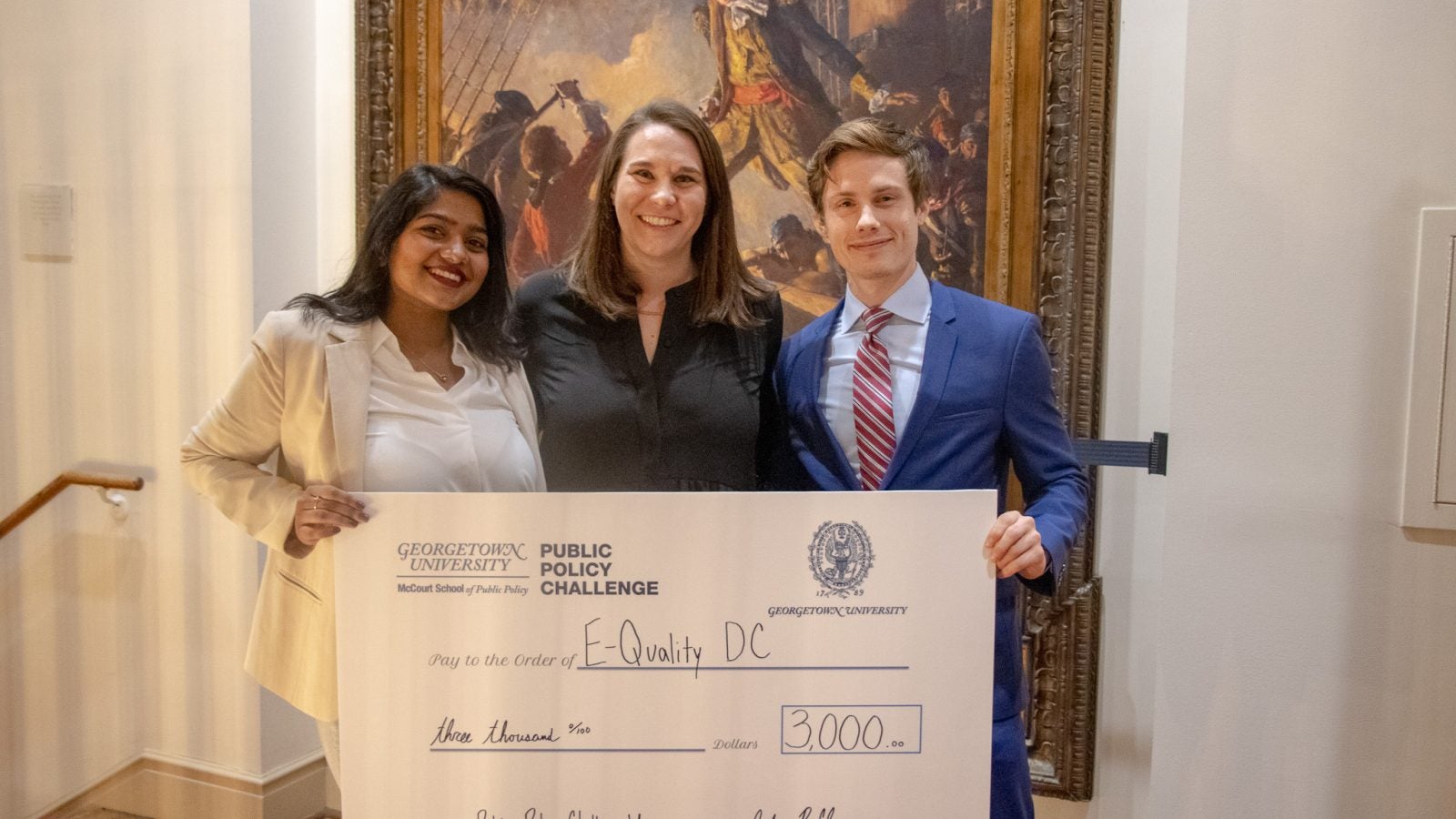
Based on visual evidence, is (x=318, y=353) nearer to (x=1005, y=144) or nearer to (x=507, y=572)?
(x=507, y=572)

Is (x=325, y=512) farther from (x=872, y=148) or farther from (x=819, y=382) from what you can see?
(x=872, y=148)

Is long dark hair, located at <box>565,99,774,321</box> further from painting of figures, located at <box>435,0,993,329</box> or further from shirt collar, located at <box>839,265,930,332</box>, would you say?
painting of figures, located at <box>435,0,993,329</box>

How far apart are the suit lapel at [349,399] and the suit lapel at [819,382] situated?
0.81 meters

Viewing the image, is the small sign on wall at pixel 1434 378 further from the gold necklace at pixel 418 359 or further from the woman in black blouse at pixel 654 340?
the gold necklace at pixel 418 359

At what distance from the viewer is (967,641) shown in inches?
68.4

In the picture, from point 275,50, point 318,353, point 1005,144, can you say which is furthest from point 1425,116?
point 275,50

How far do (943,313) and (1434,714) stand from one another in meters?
1.50

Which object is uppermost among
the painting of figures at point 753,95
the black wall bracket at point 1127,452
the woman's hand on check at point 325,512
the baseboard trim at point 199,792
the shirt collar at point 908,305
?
the painting of figures at point 753,95

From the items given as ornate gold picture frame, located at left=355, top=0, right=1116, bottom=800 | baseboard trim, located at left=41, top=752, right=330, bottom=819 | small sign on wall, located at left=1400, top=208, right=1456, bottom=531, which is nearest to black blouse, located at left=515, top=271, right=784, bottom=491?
ornate gold picture frame, located at left=355, top=0, right=1116, bottom=800

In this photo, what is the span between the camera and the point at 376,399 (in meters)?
1.77

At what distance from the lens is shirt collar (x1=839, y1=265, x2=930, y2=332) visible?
1859 mm

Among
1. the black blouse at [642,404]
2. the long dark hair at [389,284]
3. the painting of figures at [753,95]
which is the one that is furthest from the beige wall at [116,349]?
the black blouse at [642,404]

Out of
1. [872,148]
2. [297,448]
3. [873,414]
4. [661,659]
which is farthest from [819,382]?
[297,448]

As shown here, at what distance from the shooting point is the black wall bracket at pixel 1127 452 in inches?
90.9
